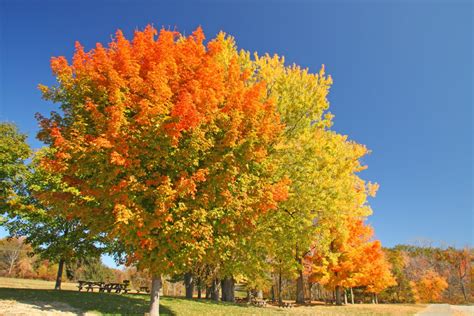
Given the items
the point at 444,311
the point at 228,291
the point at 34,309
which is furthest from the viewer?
the point at 228,291

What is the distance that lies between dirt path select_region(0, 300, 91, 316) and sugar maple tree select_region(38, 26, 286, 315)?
10.1 ft

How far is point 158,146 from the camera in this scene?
9.84 m

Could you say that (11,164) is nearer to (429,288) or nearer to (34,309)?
(34,309)

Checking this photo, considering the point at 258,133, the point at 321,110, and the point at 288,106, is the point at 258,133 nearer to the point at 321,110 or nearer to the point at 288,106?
the point at 288,106

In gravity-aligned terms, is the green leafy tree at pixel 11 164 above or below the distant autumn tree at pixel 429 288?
above

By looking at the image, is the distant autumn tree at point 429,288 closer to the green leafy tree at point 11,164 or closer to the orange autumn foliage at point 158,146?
the orange autumn foliage at point 158,146

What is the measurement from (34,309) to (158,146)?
7.37 metres

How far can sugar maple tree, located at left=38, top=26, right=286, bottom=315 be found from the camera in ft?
31.6

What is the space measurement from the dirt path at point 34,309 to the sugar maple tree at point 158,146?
307 cm

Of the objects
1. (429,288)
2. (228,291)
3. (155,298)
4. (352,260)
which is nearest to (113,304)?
(155,298)

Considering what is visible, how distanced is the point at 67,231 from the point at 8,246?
217 ft

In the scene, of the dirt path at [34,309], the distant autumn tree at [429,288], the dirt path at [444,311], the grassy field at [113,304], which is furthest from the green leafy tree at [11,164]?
the distant autumn tree at [429,288]

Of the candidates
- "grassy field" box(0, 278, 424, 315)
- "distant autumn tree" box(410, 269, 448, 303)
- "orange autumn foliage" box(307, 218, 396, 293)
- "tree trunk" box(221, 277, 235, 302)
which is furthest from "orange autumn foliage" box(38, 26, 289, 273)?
"distant autumn tree" box(410, 269, 448, 303)

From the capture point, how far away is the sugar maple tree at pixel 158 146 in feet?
31.6
